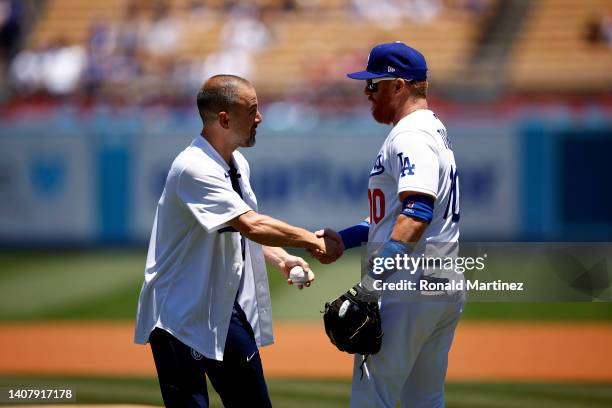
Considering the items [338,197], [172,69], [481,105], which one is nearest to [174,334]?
[338,197]

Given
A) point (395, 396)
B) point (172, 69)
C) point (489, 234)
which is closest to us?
point (395, 396)

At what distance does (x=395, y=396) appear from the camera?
15.2 feet

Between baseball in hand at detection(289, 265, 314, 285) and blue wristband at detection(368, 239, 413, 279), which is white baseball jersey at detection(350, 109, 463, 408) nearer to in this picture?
blue wristband at detection(368, 239, 413, 279)

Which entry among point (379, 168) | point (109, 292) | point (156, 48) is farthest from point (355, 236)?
point (156, 48)

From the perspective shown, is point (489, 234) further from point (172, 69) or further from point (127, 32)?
point (127, 32)

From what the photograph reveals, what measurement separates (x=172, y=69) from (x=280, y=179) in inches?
201

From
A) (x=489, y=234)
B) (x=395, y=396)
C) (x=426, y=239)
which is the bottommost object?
(x=395, y=396)

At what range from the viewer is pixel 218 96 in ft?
15.6

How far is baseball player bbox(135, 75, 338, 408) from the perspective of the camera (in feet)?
15.4

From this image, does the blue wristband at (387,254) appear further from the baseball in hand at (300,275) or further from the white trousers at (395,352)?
the baseball in hand at (300,275)

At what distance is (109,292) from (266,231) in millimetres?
8752

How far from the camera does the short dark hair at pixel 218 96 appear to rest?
15.6 feet

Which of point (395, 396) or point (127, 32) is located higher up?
point (127, 32)

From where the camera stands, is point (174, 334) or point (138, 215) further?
point (138, 215)
